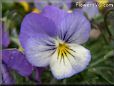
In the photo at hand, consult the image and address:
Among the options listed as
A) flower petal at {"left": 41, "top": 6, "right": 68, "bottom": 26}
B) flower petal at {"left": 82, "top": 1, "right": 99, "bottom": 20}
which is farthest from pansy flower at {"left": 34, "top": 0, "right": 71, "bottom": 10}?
flower petal at {"left": 41, "top": 6, "right": 68, "bottom": 26}

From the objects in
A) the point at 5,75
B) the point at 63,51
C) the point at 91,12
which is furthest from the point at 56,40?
the point at 91,12

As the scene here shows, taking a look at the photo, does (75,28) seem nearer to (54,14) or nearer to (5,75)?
(54,14)

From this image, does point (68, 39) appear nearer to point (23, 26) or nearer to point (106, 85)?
point (23, 26)

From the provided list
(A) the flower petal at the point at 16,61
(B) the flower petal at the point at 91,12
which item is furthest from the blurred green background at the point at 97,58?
(A) the flower petal at the point at 16,61

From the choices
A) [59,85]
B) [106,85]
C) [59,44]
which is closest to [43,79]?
[59,85]

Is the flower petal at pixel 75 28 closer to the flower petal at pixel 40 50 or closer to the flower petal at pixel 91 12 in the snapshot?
the flower petal at pixel 40 50
